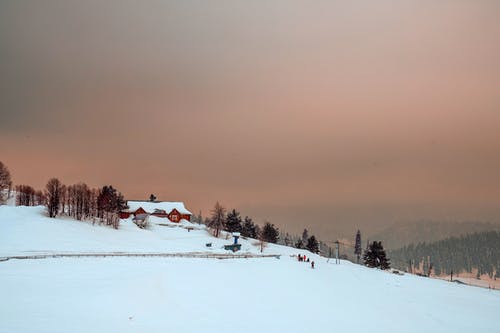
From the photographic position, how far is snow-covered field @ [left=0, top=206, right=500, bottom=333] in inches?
785

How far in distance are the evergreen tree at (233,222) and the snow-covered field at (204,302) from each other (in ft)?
250

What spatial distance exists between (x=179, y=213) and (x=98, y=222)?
45821 mm

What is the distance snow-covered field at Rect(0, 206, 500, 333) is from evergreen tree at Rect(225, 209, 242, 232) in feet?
250

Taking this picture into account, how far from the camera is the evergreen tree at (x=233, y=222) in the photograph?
407 feet

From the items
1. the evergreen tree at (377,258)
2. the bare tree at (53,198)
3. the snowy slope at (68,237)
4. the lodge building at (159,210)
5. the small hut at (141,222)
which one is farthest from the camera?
the lodge building at (159,210)

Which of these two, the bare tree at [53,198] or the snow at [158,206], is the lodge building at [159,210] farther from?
the bare tree at [53,198]

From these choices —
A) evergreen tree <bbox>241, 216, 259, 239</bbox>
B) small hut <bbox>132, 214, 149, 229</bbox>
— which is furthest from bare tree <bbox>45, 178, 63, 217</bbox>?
evergreen tree <bbox>241, 216, 259, 239</bbox>

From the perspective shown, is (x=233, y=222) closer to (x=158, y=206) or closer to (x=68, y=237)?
(x=158, y=206)

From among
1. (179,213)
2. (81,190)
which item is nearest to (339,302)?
(81,190)

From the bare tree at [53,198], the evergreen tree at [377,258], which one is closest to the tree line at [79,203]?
the bare tree at [53,198]

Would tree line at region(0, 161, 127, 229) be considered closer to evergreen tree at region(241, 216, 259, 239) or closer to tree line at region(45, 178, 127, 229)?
tree line at region(45, 178, 127, 229)

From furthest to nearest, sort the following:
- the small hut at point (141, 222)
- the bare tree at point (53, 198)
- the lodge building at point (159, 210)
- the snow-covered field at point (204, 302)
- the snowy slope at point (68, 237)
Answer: the lodge building at point (159, 210) → the small hut at point (141, 222) → the bare tree at point (53, 198) → the snowy slope at point (68, 237) → the snow-covered field at point (204, 302)

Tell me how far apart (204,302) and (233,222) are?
330 ft

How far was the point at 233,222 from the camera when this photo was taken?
125125 mm
